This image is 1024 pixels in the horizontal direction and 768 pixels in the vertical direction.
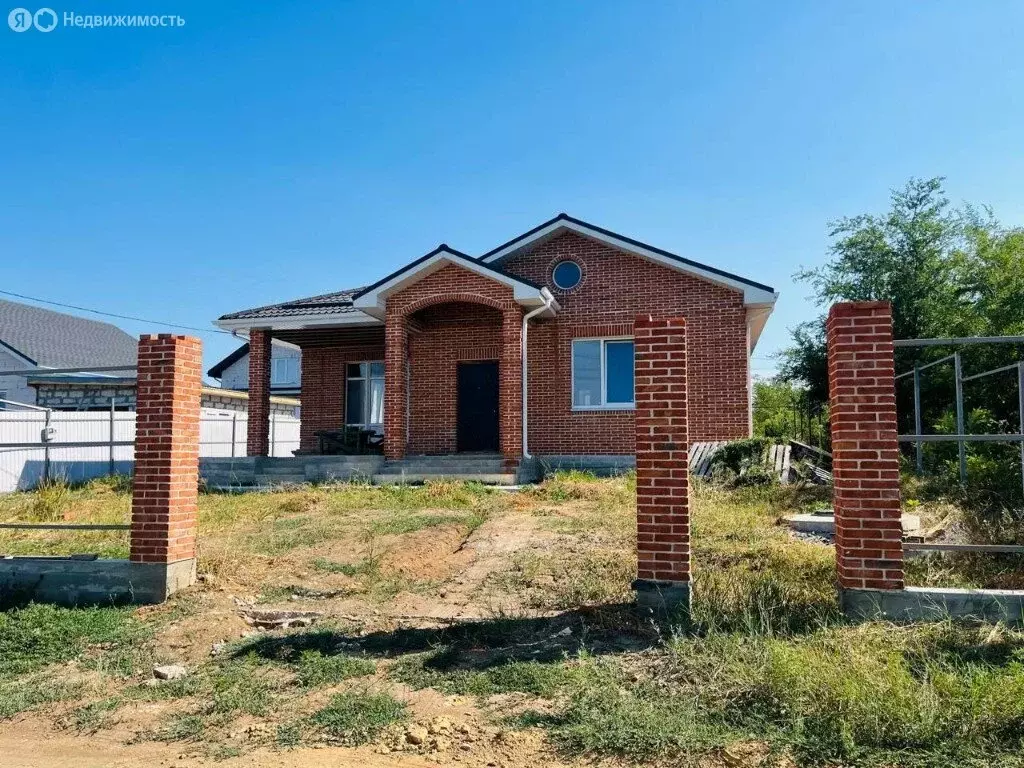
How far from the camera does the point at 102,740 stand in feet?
12.4

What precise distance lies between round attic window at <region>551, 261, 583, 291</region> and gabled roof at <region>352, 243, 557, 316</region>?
1.15 m

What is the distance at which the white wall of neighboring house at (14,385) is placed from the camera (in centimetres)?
2714

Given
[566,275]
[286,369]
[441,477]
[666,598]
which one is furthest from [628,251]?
[286,369]

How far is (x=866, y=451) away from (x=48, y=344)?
112 feet

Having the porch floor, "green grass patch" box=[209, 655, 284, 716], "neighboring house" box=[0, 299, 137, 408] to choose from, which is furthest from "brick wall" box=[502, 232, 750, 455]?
"neighboring house" box=[0, 299, 137, 408]

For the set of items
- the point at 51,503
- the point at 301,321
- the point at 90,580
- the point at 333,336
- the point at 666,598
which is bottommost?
the point at 90,580

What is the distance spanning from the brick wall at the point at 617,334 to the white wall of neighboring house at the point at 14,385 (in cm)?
2164

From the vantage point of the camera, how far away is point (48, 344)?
30.5 metres

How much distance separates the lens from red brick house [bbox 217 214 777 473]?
14273 mm

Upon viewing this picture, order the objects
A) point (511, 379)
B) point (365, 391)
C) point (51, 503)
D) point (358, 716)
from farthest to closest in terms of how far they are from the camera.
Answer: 1. point (365, 391)
2. point (511, 379)
3. point (51, 503)
4. point (358, 716)

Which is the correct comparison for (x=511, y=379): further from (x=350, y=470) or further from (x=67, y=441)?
(x=67, y=441)

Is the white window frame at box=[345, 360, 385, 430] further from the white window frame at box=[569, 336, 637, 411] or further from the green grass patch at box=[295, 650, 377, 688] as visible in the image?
the green grass patch at box=[295, 650, 377, 688]

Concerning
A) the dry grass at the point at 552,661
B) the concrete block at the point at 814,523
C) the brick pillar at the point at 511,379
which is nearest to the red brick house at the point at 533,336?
the brick pillar at the point at 511,379

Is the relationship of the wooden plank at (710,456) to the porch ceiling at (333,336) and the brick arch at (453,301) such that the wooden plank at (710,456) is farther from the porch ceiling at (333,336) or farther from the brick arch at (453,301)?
the porch ceiling at (333,336)
